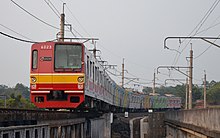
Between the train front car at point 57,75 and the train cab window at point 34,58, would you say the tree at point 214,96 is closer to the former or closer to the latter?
the train front car at point 57,75

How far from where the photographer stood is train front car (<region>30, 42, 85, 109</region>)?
1555 centimetres

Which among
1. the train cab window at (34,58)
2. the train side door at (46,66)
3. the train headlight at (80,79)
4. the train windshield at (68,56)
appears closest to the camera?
the train headlight at (80,79)

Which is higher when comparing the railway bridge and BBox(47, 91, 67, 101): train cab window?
BBox(47, 91, 67, 101): train cab window

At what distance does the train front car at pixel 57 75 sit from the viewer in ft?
51.0

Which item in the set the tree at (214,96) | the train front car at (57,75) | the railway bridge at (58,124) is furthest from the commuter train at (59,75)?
the tree at (214,96)

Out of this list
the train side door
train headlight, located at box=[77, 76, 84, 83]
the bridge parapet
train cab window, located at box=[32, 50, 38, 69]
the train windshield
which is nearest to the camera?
the bridge parapet

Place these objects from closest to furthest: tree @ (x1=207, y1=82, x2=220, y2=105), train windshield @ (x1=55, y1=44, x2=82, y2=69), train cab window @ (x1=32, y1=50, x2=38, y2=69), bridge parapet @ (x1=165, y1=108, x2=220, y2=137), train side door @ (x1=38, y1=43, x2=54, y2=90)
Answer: bridge parapet @ (x1=165, y1=108, x2=220, y2=137) < train side door @ (x1=38, y1=43, x2=54, y2=90) < train windshield @ (x1=55, y1=44, x2=82, y2=69) < train cab window @ (x1=32, y1=50, x2=38, y2=69) < tree @ (x1=207, y1=82, x2=220, y2=105)

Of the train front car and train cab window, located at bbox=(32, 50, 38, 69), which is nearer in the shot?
the train front car

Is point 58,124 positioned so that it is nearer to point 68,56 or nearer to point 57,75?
point 57,75

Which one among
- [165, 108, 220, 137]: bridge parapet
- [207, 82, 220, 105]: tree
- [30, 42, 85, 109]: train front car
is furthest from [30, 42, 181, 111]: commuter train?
[207, 82, 220, 105]: tree

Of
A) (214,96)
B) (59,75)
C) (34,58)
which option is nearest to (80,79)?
(59,75)

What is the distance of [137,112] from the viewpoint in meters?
59.0

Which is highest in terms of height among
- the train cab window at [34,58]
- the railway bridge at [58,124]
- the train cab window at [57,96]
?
the train cab window at [34,58]

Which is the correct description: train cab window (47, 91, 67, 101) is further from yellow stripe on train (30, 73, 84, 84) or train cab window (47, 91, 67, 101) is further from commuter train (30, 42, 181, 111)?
yellow stripe on train (30, 73, 84, 84)
